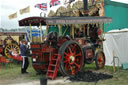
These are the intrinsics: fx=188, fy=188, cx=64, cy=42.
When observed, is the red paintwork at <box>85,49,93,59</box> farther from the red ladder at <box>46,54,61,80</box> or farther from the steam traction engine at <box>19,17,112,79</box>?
the red ladder at <box>46,54,61,80</box>

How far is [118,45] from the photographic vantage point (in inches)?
359

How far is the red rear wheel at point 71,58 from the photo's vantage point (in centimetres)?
670

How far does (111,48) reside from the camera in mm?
9516

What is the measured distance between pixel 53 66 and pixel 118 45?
12.5 feet

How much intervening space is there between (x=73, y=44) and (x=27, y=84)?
7.66 feet

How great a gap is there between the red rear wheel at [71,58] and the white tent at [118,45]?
2.34 m

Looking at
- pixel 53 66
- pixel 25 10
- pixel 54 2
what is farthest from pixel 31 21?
pixel 54 2

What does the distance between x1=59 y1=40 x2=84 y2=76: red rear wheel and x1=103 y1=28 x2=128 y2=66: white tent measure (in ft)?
7.69

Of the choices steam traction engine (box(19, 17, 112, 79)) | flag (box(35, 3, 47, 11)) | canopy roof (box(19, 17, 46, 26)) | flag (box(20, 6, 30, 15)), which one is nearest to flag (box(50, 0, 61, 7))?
flag (box(35, 3, 47, 11))

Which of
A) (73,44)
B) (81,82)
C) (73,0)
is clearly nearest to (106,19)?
(73,44)

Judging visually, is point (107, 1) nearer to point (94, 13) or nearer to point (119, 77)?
point (94, 13)

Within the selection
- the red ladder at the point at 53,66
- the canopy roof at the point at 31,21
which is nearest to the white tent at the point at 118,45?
the red ladder at the point at 53,66

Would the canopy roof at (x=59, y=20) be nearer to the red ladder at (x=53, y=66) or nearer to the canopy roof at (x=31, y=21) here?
the canopy roof at (x=31, y=21)

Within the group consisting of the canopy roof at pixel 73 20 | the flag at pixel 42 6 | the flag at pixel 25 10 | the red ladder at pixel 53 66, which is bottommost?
the red ladder at pixel 53 66
